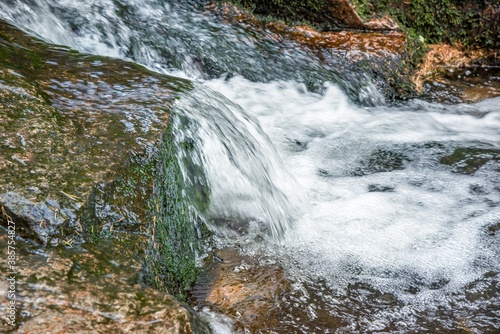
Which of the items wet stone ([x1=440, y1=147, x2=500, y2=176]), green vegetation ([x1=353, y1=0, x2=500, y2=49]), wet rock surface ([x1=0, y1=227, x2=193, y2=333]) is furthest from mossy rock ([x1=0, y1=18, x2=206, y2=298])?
green vegetation ([x1=353, y1=0, x2=500, y2=49])

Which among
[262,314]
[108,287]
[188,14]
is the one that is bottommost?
[262,314]

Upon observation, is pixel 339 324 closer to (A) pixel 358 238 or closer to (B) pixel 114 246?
(A) pixel 358 238

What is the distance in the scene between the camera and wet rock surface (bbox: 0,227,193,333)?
1924 millimetres

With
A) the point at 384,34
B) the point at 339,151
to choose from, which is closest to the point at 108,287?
the point at 339,151

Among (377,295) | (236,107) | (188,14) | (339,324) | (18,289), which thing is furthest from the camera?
(188,14)

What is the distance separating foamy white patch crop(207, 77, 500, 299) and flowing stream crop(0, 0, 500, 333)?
0.04ft

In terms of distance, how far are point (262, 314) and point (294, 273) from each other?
0.45 meters

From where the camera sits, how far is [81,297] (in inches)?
80.4

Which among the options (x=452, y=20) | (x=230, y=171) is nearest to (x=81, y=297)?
(x=230, y=171)

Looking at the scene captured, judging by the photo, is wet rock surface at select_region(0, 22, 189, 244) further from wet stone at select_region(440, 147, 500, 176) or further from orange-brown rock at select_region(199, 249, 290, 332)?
wet stone at select_region(440, 147, 500, 176)

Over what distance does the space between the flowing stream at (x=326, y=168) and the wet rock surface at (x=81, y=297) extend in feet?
2.95

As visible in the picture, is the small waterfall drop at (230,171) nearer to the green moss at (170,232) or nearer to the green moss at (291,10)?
the green moss at (170,232)

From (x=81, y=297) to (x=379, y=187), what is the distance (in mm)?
2936

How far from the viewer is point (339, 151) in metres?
5.02
